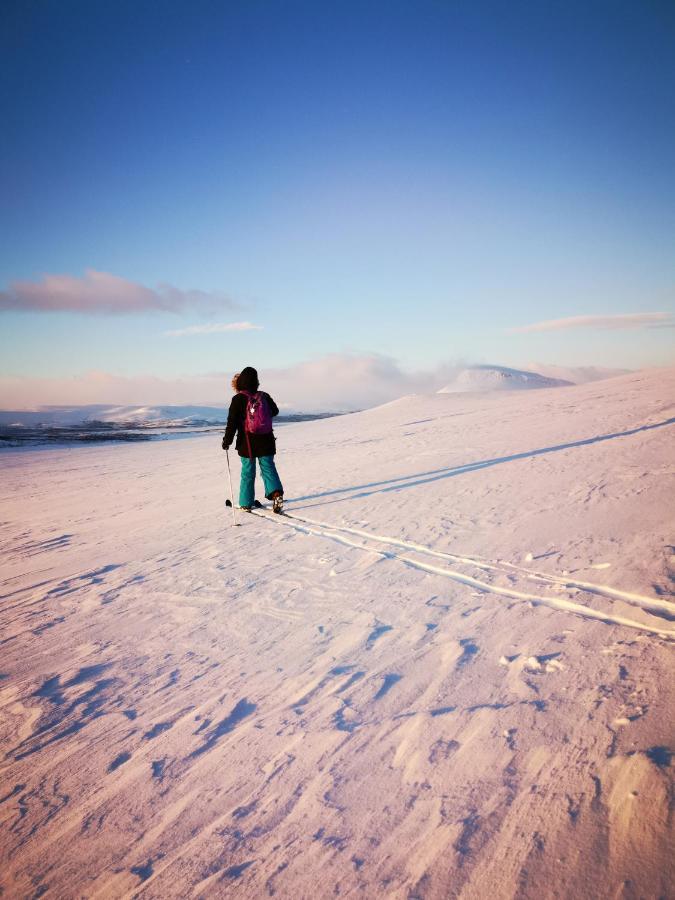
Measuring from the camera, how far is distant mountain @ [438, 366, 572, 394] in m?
44.0

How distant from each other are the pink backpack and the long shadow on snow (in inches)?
55.2

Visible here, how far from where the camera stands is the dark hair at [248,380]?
20.7 feet

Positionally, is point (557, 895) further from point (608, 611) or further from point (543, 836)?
point (608, 611)

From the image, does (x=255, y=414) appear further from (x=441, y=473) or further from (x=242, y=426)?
(x=441, y=473)

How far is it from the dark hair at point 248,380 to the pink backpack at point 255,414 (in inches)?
3.0

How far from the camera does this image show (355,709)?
227 cm

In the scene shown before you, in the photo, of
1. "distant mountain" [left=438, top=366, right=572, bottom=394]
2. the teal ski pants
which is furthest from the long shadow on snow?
"distant mountain" [left=438, top=366, right=572, bottom=394]

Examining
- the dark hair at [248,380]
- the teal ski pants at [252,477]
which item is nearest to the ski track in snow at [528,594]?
the teal ski pants at [252,477]

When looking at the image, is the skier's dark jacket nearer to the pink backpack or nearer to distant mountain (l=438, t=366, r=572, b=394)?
the pink backpack

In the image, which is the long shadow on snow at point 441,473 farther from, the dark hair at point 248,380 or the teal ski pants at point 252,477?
the dark hair at point 248,380

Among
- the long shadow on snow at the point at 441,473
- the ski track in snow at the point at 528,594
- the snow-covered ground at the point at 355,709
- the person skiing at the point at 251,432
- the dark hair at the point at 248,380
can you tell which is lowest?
the snow-covered ground at the point at 355,709

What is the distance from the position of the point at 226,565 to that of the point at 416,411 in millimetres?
18891

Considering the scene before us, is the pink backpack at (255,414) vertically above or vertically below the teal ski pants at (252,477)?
above

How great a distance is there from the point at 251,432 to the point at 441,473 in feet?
11.6
